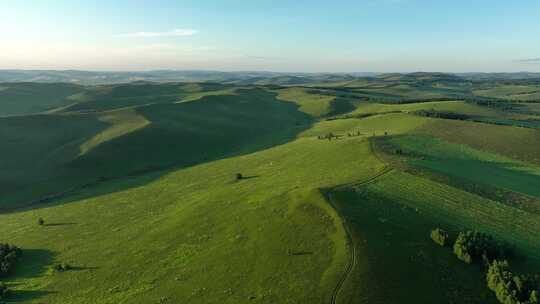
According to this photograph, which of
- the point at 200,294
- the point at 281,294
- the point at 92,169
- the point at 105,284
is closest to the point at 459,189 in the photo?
the point at 281,294

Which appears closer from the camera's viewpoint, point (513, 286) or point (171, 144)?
point (513, 286)

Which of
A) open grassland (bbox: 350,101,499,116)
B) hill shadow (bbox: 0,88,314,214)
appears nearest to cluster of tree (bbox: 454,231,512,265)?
hill shadow (bbox: 0,88,314,214)

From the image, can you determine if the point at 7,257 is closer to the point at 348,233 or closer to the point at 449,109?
the point at 348,233

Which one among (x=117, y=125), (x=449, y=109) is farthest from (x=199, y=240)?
(x=449, y=109)

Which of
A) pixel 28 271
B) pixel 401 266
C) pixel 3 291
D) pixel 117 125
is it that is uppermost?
pixel 401 266

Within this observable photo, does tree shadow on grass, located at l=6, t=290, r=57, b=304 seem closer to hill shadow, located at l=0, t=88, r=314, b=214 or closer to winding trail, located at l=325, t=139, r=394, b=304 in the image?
winding trail, located at l=325, t=139, r=394, b=304

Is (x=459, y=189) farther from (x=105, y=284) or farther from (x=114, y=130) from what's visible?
(x=114, y=130)

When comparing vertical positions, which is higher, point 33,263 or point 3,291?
point 3,291

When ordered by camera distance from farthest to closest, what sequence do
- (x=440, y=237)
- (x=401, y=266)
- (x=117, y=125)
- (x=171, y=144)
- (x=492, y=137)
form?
(x=117, y=125)
(x=171, y=144)
(x=492, y=137)
(x=440, y=237)
(x=401, y=266)
